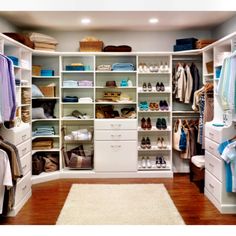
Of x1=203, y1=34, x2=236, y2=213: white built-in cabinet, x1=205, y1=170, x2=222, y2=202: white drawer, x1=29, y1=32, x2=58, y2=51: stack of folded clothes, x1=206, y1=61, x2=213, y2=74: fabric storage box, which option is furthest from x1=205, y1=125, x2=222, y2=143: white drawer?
x1=29, y1=32, x2=58, y2=51: stack of folded clothes

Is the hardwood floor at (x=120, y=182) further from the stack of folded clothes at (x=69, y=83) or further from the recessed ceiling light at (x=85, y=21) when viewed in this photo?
the recessed ceiling light at (x=85, y=21)

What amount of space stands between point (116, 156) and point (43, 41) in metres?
2.19

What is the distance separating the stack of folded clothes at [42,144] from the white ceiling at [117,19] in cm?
188

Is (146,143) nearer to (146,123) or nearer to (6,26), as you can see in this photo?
(146,123)

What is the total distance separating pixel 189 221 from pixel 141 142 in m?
2.33

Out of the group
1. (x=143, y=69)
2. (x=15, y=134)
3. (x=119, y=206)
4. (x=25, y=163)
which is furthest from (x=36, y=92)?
(x=119, y=206)

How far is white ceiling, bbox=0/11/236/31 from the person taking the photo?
173 inches

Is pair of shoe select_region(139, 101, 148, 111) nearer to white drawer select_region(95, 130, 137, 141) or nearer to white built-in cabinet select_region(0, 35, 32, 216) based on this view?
white drawer select_region(95, 130, 137, 141)

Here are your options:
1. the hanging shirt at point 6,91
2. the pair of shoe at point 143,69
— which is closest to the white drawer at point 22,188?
the hanging shirt at point 6,91

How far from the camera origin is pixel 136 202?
13.0ft

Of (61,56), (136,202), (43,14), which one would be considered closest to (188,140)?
(136,202)

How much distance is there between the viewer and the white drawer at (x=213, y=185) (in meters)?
3.69

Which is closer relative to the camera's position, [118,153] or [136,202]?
[136,202]
